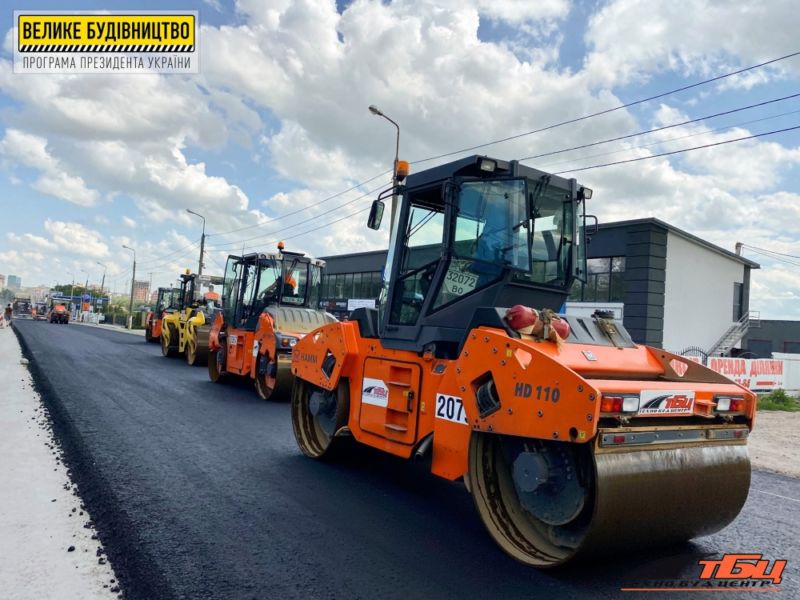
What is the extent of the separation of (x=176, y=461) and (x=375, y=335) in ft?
7.45

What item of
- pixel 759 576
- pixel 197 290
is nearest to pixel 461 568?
pixel 759 576

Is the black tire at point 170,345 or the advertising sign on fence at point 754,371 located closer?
the advertising sign on fence at point 754,371

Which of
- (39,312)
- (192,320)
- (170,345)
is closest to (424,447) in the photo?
(192,320)

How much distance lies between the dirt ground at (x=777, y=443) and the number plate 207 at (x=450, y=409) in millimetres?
5180

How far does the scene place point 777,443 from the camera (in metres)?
9.37

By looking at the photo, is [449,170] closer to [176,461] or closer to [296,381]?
[296,381]

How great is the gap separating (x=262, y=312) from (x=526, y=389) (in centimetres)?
859

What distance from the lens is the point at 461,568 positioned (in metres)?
3.61

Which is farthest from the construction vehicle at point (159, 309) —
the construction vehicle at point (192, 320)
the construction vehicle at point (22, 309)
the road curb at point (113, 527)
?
the construction vehicle at point (22, 309)

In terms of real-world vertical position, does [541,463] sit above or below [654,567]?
above

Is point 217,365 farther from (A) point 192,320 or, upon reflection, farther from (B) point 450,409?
(B) point 450,409

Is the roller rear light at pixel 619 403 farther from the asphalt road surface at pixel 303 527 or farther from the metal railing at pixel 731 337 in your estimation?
the metal railing at pixel 731 337

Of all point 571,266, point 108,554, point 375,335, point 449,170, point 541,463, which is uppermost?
point 449,170

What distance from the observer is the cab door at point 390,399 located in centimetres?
466
